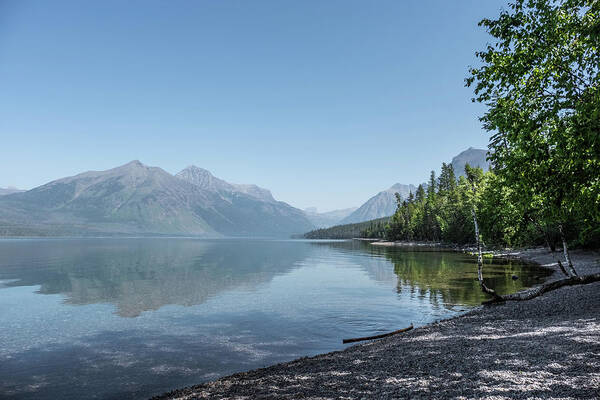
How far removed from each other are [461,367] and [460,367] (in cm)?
4

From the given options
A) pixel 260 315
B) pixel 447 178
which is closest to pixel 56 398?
pixel 260 315

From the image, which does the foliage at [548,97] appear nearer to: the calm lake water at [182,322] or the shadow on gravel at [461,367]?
the shadow on gravel at [461,367]

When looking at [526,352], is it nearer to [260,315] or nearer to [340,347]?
[340,347]

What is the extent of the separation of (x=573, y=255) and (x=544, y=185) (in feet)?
216

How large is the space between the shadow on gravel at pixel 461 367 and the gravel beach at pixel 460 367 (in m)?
0.03

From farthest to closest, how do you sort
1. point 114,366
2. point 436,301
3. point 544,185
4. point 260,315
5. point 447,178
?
point 447,178
point 436,301
point 260,315
point 114,366
point 544,185

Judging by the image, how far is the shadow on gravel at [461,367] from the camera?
1105 centimetres

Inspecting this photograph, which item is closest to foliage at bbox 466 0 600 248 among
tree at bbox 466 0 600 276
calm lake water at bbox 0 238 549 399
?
tree at bbox 466 0 600 276

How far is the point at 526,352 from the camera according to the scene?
13977mm

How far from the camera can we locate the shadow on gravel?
1105 cm

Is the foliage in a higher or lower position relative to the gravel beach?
higher

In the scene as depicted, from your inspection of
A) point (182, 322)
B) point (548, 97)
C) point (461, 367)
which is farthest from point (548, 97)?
point (182, 322)

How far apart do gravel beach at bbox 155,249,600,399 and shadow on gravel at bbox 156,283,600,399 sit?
27 millimetres

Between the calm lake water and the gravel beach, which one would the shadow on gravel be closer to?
the gravel beach
